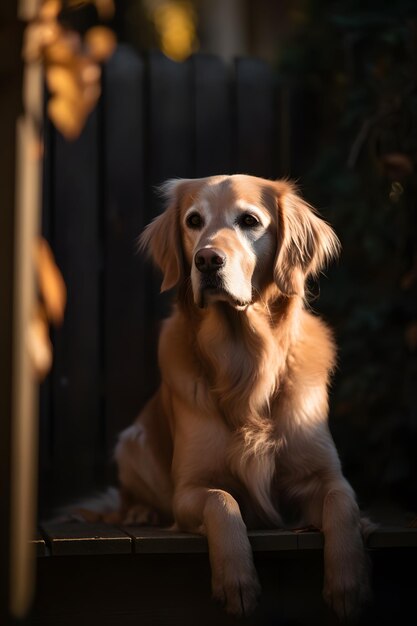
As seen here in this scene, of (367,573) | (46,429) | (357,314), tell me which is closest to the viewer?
(367,573)

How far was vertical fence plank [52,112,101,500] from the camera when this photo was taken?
13.5ft

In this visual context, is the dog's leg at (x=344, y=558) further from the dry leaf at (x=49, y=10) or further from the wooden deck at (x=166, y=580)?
the dry leaf at (x=49, y=10)

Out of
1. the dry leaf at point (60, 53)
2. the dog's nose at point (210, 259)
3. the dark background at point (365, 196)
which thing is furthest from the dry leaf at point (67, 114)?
the dark background at point (365, 196)

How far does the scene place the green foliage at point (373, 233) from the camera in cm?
381

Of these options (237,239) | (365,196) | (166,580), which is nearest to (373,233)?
(365,196)

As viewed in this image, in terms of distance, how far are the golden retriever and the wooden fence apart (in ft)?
3.25

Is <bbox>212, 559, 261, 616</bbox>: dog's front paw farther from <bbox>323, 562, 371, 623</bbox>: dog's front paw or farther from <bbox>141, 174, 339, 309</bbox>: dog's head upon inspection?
<bbox>141, 174, 339, 309</bbox>: dog's head

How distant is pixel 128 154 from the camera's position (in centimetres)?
425

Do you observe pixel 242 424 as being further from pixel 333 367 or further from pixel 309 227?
pixel 309 227

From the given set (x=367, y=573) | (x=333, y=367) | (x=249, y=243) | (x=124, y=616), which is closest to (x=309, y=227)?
(x=249, y=243)

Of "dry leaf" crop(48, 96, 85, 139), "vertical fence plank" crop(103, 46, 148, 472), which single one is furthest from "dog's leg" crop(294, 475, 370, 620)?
"vertical fence plank" crop(103, 46, 148, 472)

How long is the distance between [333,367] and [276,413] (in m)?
0.33

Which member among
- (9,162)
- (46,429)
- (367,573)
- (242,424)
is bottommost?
(46,429)

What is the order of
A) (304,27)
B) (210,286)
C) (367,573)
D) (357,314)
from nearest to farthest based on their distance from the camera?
(367,573), (210,286), (357,314), (304,27)
